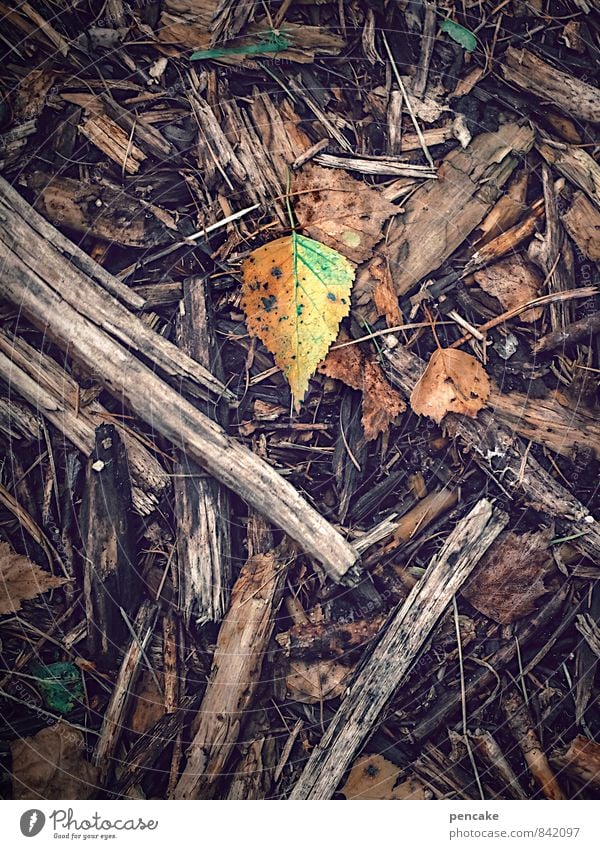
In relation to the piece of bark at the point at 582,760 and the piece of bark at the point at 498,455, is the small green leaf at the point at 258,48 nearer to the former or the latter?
the piece of bark at the point at 498,455

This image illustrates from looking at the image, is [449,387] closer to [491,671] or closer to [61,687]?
[491,671]

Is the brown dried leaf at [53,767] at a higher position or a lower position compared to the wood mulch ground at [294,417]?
lower

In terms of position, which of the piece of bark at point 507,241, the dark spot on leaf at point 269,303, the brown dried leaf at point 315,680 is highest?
the piece of bark at point 507,241

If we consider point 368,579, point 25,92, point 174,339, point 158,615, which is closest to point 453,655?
point 368,579

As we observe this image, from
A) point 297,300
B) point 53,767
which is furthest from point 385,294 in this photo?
point 53,767

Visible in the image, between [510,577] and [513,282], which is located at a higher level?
[513,282]

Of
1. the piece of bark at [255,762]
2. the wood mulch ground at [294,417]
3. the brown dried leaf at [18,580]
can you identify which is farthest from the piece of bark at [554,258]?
the brown dried leaf at [18,580]

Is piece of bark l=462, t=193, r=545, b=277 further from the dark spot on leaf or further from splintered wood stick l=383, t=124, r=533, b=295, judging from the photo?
the dark spot on leaf
